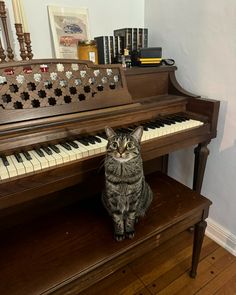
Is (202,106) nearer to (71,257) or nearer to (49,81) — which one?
(49,81)

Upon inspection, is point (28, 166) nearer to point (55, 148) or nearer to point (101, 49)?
point (55, 148)

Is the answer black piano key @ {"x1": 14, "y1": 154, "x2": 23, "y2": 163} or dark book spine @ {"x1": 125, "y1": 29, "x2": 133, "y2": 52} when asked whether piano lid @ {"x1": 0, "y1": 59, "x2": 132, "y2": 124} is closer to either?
black piano key @ {"x1": 14, "y1": 154, "x2": 23, "y2": 163}

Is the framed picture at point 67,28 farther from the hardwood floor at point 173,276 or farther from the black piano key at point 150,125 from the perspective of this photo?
the hardwood floor at point 173,276

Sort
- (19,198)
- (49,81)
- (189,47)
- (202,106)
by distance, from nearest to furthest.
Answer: (19,198)
(49,81)
(202,106)
(189,47)

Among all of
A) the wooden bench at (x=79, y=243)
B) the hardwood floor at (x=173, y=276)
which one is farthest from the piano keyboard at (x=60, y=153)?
the hardwood floor at (x=173, y=276)

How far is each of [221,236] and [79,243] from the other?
112 centimetres

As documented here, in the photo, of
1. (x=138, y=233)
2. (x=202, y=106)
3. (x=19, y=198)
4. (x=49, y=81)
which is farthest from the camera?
(x=202, y=106)

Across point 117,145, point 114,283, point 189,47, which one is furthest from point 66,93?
point 114,283

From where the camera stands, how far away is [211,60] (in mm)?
1409

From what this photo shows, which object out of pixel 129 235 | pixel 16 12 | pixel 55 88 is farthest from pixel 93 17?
pixel 129 235

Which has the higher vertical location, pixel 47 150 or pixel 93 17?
pixel 93 17

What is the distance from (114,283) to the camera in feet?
4.42

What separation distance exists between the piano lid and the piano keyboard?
0.15 metres

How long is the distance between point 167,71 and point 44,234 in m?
1.19
